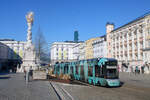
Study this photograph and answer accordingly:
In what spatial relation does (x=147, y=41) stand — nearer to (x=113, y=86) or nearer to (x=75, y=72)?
(x=75, y=72)

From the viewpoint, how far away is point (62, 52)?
437 ft

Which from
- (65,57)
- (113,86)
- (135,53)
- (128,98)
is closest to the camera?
(128,98)

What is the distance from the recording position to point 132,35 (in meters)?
59.3

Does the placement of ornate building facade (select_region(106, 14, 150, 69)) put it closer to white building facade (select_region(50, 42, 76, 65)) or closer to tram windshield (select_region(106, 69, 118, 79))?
tram windshield (select_region(106, 69, 118, 79))

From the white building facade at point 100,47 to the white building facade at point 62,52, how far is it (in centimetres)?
4298

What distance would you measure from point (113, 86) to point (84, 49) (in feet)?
263

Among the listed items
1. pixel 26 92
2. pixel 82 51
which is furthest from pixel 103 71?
pixel 82 51

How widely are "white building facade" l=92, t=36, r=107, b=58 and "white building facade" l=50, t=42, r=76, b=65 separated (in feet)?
141

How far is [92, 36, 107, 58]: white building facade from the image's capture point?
77.7 meters

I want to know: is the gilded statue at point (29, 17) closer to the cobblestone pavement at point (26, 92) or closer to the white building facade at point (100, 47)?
the white building facade at point (100, 47)

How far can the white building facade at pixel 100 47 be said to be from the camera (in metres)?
77.7

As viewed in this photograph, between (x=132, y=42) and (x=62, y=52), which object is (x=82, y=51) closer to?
(x=62, y=52)

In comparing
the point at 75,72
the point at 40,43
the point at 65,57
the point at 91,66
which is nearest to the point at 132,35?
the point at 40,43

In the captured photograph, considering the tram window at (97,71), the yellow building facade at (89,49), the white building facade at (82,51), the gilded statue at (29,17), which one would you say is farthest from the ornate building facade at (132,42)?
the tram window at (97,71)
